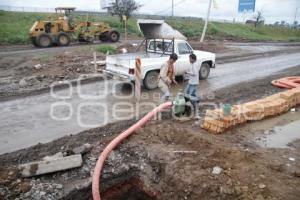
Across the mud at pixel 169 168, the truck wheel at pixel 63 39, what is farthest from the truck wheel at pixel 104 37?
the mud at pixel 169 168

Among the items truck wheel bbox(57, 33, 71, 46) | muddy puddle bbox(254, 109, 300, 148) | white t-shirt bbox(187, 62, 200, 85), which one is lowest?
muddy puddle bbox(254, 109, 300, 148)

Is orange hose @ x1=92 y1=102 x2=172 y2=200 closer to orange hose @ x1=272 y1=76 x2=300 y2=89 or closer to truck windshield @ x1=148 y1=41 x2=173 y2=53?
truck windshield @ x1=148 y1=41 x2=173 y2=53

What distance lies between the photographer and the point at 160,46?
1211 cm

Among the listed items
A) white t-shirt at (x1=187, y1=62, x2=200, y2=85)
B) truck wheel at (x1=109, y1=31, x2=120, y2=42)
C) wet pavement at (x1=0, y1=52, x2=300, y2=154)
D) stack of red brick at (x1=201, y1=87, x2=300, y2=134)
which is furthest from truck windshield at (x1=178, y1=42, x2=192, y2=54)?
truck wheel at (x1=109, y1=31, x2=120, y2=42)

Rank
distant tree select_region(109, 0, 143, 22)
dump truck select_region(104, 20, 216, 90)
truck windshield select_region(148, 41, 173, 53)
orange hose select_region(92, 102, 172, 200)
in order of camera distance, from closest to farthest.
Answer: orange hose select_region(92, 102, 172, 200) < dump truck select_region(104, 20, 216, 90) < truck windshield select_region(148, 41, 173, 53) < distant tree select_region(109, 0, 143, 22)

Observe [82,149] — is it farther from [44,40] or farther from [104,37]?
[104,37]

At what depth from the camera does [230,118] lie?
7.54 meters

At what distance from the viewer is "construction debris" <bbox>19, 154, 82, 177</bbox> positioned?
17.4ft

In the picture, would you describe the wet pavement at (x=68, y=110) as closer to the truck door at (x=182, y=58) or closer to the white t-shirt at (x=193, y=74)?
the truck door at (x=182, y=58)

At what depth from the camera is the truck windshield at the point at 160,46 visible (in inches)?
464

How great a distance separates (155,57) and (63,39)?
564 inches

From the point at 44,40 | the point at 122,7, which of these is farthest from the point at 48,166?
the point at 122,7

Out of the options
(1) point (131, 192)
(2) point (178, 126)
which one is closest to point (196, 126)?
(2) point (178, 126)

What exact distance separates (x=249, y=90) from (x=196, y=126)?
4860 millimetres
